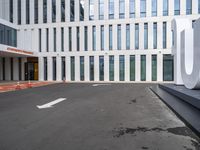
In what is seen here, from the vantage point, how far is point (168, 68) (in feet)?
87.9

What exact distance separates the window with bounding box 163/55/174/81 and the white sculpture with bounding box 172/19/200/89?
14.4 meters

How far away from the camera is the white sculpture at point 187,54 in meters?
8.94

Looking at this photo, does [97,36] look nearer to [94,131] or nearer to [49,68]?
[49,68]

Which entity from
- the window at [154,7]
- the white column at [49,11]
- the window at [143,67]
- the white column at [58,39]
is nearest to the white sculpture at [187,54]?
the window at [143,67]

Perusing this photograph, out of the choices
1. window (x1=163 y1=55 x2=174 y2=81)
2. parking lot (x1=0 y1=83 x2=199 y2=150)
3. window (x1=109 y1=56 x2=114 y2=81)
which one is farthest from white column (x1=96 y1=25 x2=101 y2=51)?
parking lot (x1=0 y1=83 x2=199 y2=150)

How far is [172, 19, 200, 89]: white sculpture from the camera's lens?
8.94 m

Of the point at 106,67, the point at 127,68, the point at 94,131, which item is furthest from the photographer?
the point at 106,67

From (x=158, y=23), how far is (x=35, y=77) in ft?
75.6

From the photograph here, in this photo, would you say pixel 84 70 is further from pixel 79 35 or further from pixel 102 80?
pixel 79 35

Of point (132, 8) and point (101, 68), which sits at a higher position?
point (132, 8)

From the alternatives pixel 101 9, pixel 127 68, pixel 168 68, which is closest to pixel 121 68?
pixel 127 68

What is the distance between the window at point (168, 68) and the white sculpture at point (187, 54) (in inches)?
566

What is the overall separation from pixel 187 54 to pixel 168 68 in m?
16.4

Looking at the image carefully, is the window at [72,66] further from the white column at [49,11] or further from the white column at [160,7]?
the white column at [160,7]
